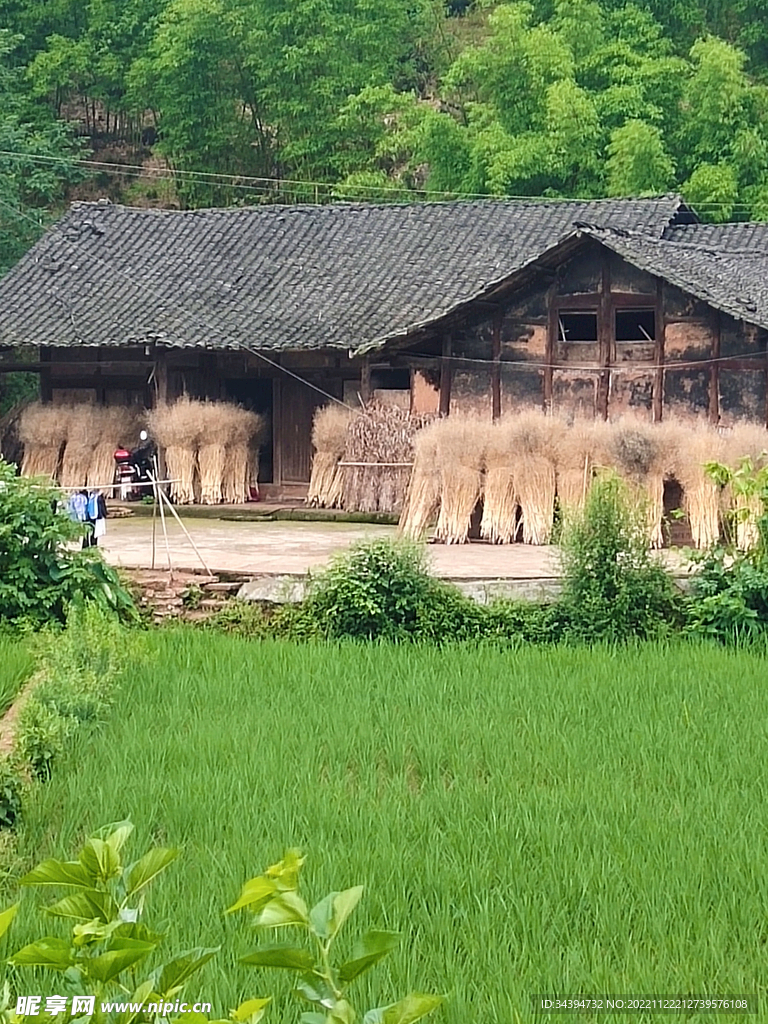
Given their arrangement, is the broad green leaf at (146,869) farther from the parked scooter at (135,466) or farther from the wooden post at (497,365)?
the parked scooter at (135,466)

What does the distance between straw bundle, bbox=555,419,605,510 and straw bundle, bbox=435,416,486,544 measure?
0.75m

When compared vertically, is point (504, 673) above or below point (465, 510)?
below

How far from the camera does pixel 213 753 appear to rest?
575 centimetres

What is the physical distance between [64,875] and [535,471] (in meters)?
10.7

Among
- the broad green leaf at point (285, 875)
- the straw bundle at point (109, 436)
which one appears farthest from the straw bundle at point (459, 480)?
the broad green leaf at point (285, 875)

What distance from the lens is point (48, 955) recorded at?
166cm

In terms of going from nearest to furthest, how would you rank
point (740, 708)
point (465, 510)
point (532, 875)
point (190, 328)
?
point (532, 875) < point (740, 708) < point (465, 510) < point (190, 328)

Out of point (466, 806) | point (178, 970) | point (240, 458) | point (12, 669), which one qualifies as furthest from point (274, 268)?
point (178, 970)

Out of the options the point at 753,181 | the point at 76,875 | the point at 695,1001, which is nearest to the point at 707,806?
the point at 695,1001

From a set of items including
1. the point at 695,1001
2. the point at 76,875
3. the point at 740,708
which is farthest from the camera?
the point at 740,708

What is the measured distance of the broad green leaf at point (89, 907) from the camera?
1741 mm

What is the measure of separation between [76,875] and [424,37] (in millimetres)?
33228

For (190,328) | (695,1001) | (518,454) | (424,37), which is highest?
(424,37)

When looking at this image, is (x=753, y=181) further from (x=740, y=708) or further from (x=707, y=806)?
(x=707, y=806)
